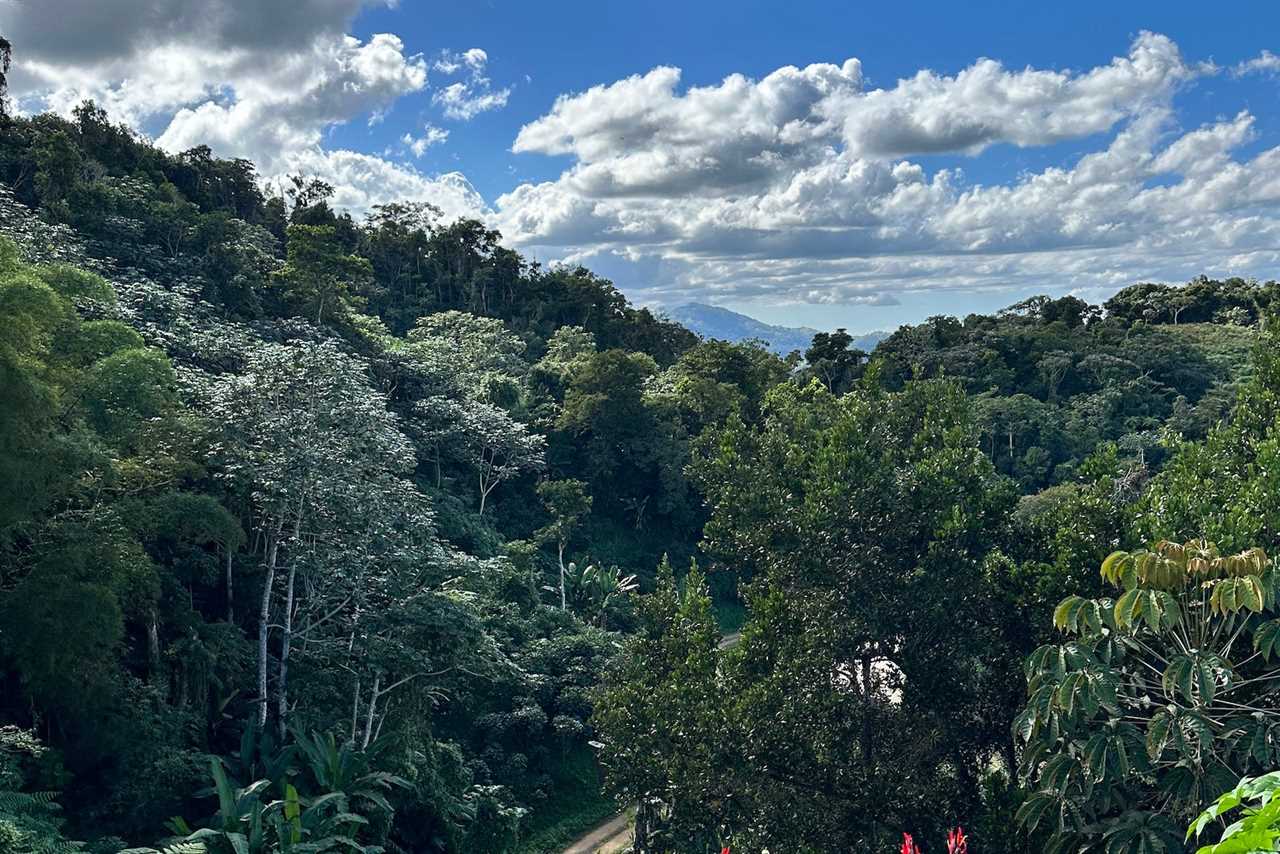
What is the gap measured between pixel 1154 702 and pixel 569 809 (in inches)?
567

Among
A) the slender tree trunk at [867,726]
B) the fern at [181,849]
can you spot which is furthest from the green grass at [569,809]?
the slender tree trunk at [867,726]

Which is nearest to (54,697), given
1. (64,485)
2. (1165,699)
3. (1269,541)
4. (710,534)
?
(64,485)

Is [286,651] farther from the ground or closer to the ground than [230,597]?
closer to the ground

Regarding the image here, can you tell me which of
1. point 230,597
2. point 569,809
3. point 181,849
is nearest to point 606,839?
point 569,809

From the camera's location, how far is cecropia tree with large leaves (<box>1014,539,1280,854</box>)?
9156 mm

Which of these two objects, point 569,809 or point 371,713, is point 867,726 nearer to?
point 371,713

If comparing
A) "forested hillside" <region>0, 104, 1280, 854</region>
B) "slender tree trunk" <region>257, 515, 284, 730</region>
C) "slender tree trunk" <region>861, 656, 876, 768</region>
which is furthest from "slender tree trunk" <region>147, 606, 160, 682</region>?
"slender tree trunk" <region>861, 656, 876, 768</region>

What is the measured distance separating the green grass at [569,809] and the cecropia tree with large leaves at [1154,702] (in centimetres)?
1181

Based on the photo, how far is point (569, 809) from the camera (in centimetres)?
2130

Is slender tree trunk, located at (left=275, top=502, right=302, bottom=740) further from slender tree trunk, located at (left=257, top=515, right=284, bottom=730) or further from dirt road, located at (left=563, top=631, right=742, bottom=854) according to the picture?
dirt road, located at (left=563, top=631, right=742, bottom=854)

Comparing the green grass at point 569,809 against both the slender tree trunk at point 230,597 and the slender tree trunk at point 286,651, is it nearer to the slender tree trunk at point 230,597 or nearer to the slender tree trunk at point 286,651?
the slender tree trunk at point 286,651

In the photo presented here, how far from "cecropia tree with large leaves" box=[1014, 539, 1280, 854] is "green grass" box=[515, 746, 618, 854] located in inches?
465

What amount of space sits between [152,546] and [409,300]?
3695 centimetres

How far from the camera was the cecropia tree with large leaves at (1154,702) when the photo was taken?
30.0ft
